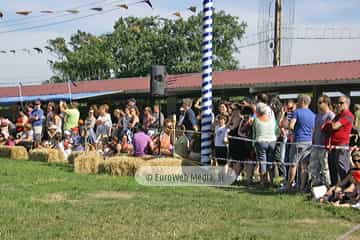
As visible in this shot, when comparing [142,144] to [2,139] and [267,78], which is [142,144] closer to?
[2,139]

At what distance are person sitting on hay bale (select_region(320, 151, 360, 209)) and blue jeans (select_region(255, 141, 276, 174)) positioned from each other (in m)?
1.96

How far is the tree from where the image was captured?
57125 mm

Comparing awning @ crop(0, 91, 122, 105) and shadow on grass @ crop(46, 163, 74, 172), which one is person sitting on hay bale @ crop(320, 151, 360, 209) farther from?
awning @ crop(0, 91, 122, 105)

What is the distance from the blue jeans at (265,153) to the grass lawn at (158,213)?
728 mm

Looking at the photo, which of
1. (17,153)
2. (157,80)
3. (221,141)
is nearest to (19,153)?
(17,153)

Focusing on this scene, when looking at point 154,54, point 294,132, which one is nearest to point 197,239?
point 294,132

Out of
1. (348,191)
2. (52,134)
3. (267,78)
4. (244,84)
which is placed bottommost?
(348,191)

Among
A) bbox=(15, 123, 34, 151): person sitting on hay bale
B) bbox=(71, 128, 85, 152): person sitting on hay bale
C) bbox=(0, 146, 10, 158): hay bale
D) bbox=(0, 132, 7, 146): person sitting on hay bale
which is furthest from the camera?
bbox=(0, 132, 7, 146): person sitting on hay bale

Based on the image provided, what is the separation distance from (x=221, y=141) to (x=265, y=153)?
4.30 ft

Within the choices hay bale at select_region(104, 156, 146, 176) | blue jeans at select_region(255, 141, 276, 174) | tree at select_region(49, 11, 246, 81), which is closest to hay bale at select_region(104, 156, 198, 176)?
hay bale at select_region(104, 156, 146, 176)

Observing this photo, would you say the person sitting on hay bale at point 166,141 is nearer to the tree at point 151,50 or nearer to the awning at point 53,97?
the awning at point 53,97

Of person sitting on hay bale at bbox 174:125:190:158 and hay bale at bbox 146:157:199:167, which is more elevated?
person sitting on hay bale at bbox 174:125:190:158

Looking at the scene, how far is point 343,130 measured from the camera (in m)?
8.87

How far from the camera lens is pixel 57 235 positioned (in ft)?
20.7
